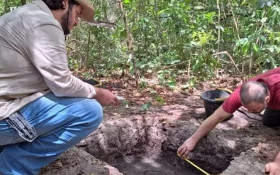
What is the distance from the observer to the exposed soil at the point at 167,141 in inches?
119

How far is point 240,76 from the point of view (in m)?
4.84

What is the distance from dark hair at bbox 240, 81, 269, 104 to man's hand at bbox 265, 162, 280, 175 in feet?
1.52

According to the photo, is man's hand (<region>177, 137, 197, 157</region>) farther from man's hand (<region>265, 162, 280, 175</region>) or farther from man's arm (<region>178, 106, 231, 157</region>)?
man's hand (<region>265, 162, 280, 175</region>)

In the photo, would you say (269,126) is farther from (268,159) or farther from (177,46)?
(177,46)

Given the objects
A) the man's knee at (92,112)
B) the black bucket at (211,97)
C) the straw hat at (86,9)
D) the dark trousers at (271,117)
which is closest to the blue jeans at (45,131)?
the man's knee at (92,112)

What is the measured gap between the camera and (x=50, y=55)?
1.98 metres

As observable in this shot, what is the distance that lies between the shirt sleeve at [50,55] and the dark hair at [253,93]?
1.26m

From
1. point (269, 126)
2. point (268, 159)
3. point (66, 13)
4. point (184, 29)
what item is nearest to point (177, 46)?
point (184, 29)

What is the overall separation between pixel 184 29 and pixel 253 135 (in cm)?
222

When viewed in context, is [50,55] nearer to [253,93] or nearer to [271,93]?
[253,93]

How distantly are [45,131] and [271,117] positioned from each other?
2137mm

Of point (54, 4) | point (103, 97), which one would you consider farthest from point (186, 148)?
point (54, 4)

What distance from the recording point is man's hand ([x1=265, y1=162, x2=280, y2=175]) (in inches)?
95.6

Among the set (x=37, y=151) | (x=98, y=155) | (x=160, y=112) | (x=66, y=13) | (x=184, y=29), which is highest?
(x=66, y=13)
